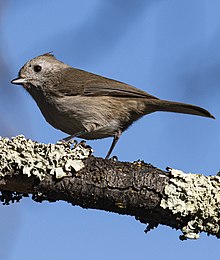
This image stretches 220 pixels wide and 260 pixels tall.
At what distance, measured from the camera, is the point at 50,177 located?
3.19 meters

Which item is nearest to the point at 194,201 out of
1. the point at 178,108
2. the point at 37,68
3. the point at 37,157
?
the point at 37,157

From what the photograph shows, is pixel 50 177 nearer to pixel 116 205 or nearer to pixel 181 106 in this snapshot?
pixel 116 205

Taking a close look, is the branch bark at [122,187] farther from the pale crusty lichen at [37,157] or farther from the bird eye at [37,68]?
the bird eye at [37,68]

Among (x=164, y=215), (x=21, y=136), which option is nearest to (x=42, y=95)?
(x=21, y=136)

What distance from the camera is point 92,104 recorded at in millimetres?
5297

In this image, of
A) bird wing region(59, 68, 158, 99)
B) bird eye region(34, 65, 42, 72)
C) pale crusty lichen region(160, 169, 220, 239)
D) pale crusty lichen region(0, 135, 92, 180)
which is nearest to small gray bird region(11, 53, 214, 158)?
bird wing region(59, 68, 158, 99)

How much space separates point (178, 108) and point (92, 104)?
0.86 m

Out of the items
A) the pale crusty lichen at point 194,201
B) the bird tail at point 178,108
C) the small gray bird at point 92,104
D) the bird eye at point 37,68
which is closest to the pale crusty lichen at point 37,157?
the pale crusty lichen at point 194,201

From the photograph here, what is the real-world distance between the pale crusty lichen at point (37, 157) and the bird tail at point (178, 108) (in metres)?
1.76

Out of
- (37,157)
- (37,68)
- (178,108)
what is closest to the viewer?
(37,157)

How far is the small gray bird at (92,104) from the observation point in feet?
16.7

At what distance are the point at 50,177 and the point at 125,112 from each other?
2.24 meters

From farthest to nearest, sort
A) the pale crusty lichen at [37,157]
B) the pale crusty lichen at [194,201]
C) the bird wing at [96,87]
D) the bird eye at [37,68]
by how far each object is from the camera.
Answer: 1. the bird eye at [37,68]
2. the bird wing at [96,87]
3. the pale crusty lichen at [37,157]
4. the pale crusty lichen at [194,201]

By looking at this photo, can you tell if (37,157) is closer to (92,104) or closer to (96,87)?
(92,104)
